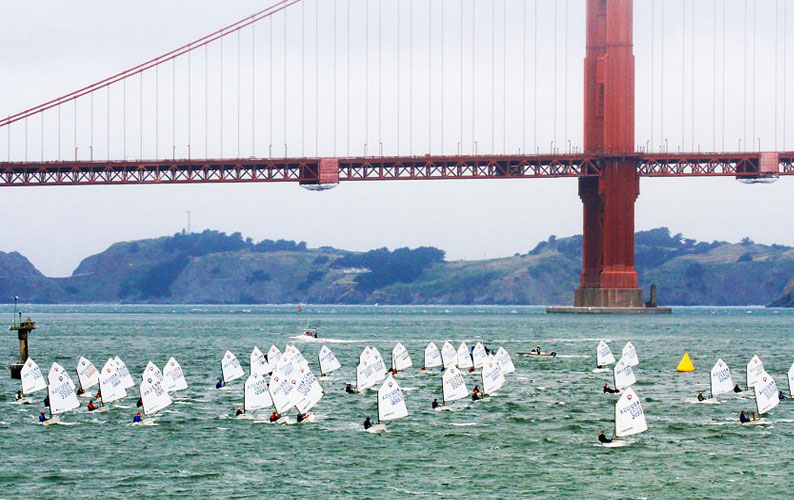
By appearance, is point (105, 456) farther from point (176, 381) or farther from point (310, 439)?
point (176, 381)

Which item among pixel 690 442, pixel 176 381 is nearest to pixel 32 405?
pixel 176 381

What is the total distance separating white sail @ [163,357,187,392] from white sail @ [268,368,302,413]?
11.6 meters

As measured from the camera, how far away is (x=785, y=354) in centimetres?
9725

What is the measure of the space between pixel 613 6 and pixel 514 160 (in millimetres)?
22632

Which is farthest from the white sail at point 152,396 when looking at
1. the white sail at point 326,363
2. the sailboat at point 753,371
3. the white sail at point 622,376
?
the sailboat at point 753,371

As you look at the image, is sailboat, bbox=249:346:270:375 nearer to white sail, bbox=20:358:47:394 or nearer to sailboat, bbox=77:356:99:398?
sailboat, bbox=77:356:99:398

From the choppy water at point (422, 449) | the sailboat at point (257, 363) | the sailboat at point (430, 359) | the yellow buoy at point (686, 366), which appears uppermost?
the sailboat at point (257, 363)

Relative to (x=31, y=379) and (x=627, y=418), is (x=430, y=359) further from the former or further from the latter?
(x=627, y=418)

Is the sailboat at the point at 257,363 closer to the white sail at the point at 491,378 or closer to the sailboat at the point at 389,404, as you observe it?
the sailboat at the point at 389,404

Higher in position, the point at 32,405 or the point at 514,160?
the point at 514,160

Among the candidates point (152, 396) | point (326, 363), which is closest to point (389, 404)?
point (152, 396)

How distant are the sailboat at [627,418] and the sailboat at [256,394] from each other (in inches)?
597

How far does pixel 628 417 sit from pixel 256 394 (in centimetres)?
1598

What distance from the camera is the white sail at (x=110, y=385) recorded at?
5997cm
